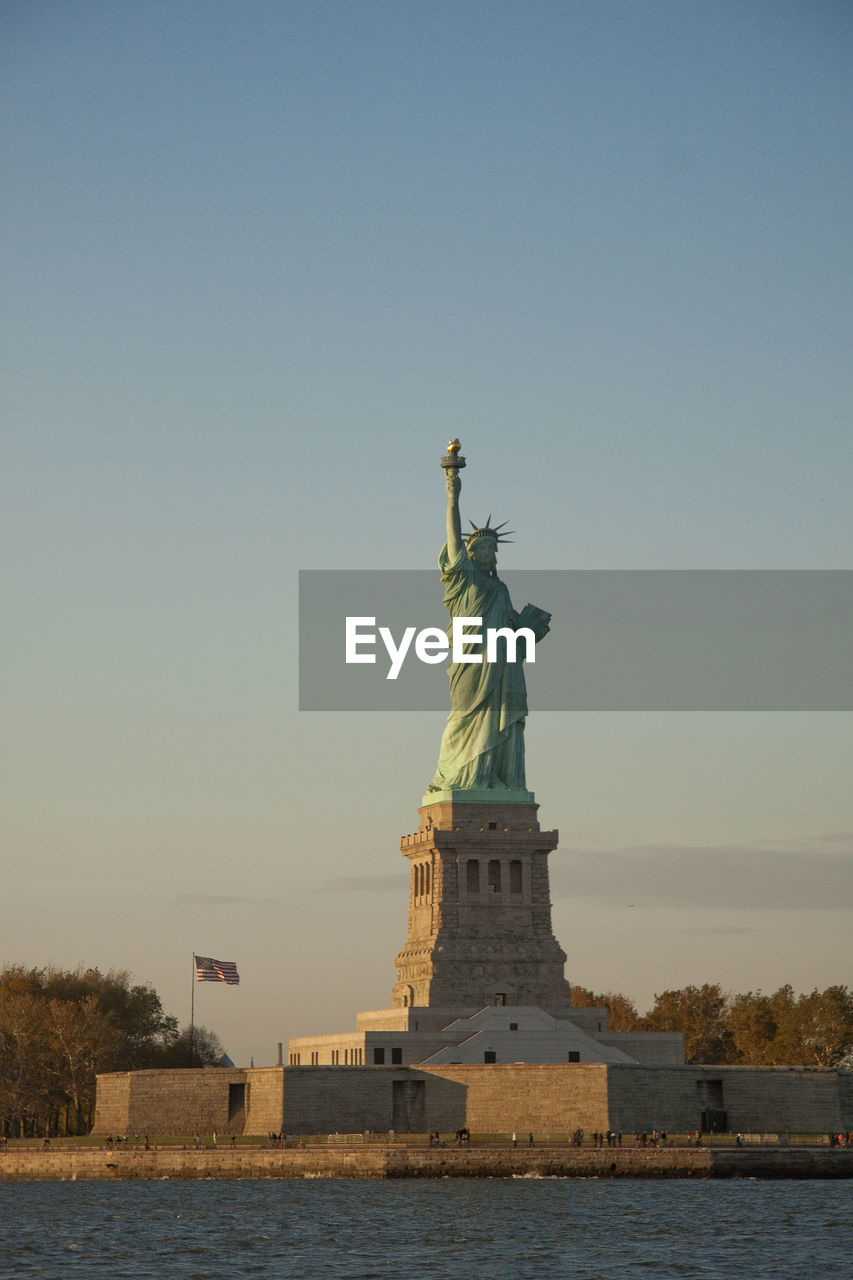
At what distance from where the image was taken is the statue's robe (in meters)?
95.2

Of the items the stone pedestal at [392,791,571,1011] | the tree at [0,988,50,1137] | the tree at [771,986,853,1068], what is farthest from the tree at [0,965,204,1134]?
the tree at [771,986,853,1068]

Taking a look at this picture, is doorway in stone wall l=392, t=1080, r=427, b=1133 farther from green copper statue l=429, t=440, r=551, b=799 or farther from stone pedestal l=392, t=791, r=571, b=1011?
green copper statue l=429, t=440, r=551, b=799

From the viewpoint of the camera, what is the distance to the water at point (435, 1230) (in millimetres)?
57188

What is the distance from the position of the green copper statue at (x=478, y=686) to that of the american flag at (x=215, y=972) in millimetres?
11888

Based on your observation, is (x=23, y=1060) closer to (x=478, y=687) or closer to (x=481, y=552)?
(x=478, y=687)

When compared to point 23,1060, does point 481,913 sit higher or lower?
higher

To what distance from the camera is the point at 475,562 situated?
96.1m

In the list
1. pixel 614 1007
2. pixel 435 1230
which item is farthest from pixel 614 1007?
pixel 435 1230

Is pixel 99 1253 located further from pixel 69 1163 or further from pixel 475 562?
pixel 475 562

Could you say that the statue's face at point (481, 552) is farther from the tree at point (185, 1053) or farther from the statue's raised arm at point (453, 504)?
the tree at point (185, 1053)

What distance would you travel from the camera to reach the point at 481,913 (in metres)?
91.9

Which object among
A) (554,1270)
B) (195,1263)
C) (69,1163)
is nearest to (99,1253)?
(195,1263)

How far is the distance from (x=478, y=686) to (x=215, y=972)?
1694 cm

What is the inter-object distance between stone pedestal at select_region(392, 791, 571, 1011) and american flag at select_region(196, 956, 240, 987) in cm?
714
